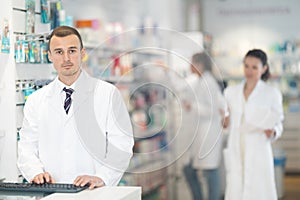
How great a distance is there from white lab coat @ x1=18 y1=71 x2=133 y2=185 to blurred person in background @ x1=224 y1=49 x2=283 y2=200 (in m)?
1.50

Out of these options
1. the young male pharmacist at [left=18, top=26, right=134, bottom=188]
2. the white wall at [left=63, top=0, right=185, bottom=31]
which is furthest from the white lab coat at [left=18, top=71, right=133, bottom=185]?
the white wall at [left=63, top=0, right=185, bottom=31]

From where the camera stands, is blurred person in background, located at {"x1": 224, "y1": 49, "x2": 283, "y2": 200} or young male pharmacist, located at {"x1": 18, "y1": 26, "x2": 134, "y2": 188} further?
blurred person in background, located at {"x1": 224, "y1": 49, "x2": 283, "y2": 200}

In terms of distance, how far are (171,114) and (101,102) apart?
149 inches

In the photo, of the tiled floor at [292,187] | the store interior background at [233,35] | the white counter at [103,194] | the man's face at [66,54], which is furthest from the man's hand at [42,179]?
the tiled floor at [292,187]

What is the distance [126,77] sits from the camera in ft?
20.0

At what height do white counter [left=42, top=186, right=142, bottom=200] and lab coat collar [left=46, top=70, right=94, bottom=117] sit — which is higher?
lab coat collar [left=46, top=70, right=94, bottom=117]

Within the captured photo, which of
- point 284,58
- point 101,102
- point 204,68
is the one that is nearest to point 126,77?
point 204,68

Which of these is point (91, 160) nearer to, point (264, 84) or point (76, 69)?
point (76, 69)

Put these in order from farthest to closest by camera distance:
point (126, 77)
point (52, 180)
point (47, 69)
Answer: point (126, 77), point (47, 69), point (52, 180)

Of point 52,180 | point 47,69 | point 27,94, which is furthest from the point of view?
point 47,69

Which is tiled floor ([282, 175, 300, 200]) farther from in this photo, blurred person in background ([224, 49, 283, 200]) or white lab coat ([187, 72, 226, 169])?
blurred person in background ([224, 49, 283, 200])

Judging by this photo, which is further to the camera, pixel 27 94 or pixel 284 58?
pixel 284 58

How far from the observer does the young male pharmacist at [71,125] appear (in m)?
3.08

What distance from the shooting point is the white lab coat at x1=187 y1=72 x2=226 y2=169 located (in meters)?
5.41
